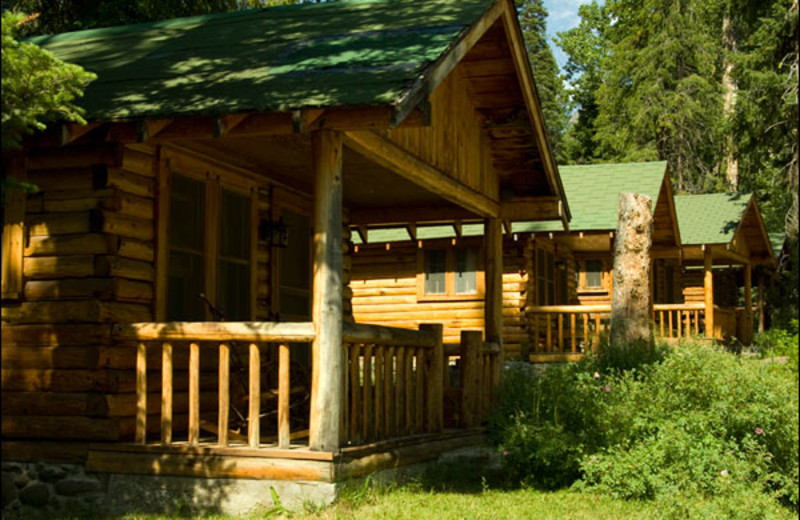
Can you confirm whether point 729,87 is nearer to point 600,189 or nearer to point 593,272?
point 593,272

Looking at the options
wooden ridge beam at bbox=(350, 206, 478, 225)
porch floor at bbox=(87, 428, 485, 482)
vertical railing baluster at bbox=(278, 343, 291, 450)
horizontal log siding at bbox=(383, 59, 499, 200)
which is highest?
horizontal log siding at bbox=(383, 59, 499, 200)

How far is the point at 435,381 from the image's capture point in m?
12.2

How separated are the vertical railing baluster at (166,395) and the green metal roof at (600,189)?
1334 cm

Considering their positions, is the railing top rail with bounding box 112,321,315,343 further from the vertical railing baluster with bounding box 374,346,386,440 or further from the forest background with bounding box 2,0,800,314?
the forest background with bounding box 2,0,800,314

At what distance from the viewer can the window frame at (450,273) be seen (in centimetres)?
2317

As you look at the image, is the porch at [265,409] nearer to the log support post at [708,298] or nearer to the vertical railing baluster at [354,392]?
the vertical railing baluster at [354,392]

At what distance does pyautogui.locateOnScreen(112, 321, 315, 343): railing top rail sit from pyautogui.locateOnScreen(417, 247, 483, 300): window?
14106mm

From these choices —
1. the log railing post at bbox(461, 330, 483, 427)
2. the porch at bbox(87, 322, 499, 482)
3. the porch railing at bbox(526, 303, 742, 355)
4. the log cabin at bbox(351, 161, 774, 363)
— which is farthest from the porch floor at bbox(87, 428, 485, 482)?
the log cabin at bbox(351, 161, 774, 363)

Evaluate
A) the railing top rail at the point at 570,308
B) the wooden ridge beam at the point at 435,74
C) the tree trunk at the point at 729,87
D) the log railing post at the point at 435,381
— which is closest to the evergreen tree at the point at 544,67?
the tree trunk at the point at 729,87

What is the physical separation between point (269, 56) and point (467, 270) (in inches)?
534

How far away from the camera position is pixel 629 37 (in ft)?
140

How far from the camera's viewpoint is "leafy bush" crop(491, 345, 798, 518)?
33.0 feet

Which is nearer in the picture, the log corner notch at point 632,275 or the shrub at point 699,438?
the shrub at point 699,438

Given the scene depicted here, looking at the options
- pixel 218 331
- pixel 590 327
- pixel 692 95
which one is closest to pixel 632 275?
pixel 590 327
